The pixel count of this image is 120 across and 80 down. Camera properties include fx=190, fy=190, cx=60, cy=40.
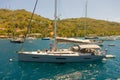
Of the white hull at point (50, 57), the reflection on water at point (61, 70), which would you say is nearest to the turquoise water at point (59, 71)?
the reflection on water at point (61, 70)

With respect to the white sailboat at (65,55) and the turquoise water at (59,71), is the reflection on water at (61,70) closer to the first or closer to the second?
the turquoise water at (59,71)

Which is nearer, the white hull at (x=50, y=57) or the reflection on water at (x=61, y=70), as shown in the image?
the reflection on water at (x=61, y=70)

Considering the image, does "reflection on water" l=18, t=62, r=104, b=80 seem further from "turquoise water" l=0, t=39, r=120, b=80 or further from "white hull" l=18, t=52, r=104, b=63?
"white hull" l=18, t=52, r=104, b=63

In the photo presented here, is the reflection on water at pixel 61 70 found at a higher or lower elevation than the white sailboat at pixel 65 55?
lower

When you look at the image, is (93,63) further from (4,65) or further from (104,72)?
(4,65)

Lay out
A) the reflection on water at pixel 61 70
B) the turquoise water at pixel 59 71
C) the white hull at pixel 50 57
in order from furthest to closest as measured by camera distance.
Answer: the white hull at pixel 50 57, the reflection on water at pixel 61 70, the turquoise water at pixel 59 71

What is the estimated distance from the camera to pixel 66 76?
27.4 m

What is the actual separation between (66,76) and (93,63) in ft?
35.1

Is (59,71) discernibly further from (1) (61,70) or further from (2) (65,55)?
(2) (65,55)

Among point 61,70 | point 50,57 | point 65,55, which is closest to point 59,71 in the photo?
point 61,70

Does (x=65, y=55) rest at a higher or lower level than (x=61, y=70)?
higher

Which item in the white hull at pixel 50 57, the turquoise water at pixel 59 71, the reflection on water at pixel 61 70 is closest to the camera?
the turquoise water at pixel 59 71

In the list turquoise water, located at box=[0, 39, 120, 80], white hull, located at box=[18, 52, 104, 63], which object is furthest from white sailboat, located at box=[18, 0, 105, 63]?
turquoise water, located at box=[0, 39, 120, 80]

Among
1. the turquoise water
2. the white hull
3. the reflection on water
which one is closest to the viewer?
the turquoise water
